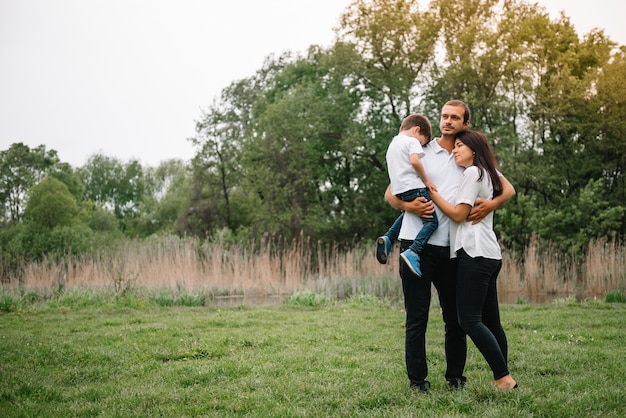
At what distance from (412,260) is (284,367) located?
1.84 m

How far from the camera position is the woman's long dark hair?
4105mm

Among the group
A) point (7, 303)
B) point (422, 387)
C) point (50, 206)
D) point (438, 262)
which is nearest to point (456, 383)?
point (422, 387)

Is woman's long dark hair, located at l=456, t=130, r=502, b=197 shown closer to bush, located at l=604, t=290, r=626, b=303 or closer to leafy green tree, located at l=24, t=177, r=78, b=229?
bush, located at l=604, t=290, r=626, b=303

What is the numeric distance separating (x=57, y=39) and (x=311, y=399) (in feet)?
55.8

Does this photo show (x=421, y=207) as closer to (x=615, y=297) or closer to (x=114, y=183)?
(x=615, y=297)

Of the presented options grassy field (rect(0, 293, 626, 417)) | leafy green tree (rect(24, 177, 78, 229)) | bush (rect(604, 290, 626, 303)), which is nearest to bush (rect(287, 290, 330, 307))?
grassy field (rect(0, 293, 626, 417))

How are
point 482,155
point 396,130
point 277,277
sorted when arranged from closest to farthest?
point 482,155 < point 277,277 < point 396,130

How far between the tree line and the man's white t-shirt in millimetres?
12849

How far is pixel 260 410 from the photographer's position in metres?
3.89

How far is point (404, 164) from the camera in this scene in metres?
4.15

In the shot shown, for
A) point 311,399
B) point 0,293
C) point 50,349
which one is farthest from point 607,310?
point 0,293

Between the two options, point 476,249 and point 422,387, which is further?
point 422,387

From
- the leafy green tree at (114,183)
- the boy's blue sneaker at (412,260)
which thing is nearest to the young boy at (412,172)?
the boy's blue sneaker at (412,260)

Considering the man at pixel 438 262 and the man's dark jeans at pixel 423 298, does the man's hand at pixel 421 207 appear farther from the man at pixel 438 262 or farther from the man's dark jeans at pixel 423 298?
the man's dark jeans at pixel 423 298
